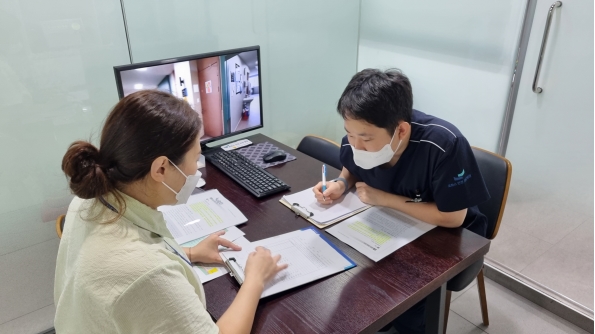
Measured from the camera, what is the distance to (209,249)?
1.12 m

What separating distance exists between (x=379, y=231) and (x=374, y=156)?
240 millimetres

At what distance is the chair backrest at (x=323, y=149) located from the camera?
6.41 feet

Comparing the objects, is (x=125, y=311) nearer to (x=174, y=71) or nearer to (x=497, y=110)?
(x=174, y=71)

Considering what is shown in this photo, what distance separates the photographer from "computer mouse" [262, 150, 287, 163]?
69.4 inches

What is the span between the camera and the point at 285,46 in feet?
8.10

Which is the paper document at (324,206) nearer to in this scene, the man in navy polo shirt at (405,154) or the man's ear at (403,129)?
the man in navy polo shirt at (405,154)

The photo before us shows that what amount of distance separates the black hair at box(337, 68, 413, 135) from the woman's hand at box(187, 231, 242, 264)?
20.6 inches

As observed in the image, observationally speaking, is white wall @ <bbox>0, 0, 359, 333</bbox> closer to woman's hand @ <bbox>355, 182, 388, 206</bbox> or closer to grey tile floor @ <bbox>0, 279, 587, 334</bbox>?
grey tile floor @ <bbox>0, 279, 587, 334</bbox>

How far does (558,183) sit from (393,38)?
1.28 m

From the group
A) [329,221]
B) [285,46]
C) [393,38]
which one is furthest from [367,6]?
[329,221]

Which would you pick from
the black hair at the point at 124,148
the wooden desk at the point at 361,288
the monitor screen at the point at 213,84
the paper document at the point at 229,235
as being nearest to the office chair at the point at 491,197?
the wooden desk at the point at 361,288

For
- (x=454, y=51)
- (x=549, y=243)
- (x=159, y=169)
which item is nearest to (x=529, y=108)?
(x=454, y=51)

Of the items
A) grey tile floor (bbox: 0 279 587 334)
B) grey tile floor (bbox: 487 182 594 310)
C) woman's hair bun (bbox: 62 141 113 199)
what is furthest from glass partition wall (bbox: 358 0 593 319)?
woman's hair bun (bbox: 62 141 113 199)

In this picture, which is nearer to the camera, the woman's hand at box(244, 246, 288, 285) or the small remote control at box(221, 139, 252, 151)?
the woman's hand at box(244, 246, 288, 285)
